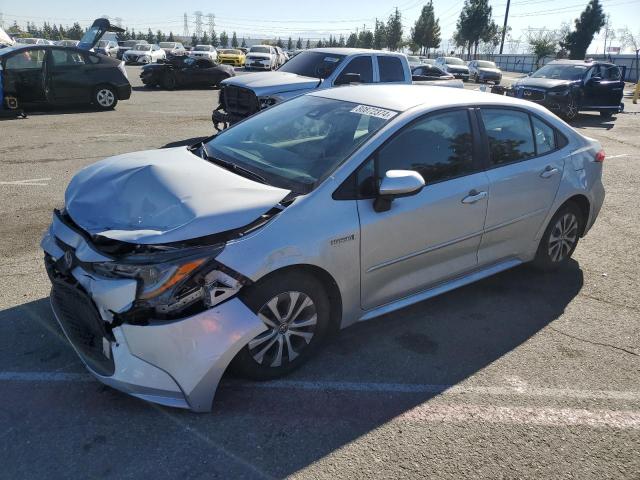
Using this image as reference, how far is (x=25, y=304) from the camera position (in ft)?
12.6

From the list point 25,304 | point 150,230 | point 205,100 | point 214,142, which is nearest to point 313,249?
point 150,230

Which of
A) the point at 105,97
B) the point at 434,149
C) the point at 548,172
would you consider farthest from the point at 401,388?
the point at 105,97

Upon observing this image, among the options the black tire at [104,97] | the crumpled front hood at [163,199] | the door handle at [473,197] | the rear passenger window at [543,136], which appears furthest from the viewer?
the black tire at [104,97]

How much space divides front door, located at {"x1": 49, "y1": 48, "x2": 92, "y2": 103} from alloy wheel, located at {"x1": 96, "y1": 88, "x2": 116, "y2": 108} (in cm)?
33

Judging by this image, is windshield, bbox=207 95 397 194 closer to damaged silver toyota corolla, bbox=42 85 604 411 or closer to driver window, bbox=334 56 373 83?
damaged silver toyota corolla, bbox=42 85 604 411

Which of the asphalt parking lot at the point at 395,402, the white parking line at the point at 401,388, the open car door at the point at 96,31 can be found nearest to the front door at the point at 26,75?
the open car door at the point at 96,31

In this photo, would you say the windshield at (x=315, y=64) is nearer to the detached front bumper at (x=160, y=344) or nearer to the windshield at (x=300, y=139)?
the windshield at (x=300, y=139)

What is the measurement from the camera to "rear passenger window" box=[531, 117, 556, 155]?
445 centimetres

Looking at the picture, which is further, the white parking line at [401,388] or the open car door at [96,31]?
the open car door at [96,31]

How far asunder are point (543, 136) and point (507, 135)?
53 centimetres

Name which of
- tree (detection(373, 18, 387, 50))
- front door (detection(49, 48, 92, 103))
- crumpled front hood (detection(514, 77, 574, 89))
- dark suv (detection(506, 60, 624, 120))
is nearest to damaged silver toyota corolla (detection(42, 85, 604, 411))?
front door (detection(49, 48, 92, 103))

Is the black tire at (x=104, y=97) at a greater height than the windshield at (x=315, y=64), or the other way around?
the windshield at (x=315, y=64)

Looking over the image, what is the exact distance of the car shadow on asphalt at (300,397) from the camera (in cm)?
260

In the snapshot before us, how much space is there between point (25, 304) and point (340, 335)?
232 centimetres
